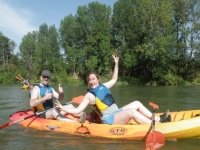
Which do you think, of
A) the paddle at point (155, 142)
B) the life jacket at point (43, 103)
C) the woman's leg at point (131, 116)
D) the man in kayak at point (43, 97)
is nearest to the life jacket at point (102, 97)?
the woman's leg at point (131, 116)

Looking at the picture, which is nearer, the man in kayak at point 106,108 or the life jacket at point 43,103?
the man in kayak at point 106,108

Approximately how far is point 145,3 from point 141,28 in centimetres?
A: 223

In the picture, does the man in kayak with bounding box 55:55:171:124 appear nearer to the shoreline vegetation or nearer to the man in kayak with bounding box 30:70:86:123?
the man in kayak with bounding box 30:70:86:123

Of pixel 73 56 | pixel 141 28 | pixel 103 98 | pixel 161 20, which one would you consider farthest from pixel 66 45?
pixel 103 98

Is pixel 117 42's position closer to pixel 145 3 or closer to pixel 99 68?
pixel 99 68

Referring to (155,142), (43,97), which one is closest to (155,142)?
(155,142)

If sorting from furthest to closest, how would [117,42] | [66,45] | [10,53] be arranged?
[10,53] → [66,45] → [117,42]

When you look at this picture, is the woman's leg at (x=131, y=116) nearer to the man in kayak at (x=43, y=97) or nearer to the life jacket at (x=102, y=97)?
the life jacket at (x=102, y=97)

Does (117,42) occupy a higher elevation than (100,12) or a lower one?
lower

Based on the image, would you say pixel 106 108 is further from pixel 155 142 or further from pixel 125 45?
pixel 125 45

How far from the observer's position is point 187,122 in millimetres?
4109

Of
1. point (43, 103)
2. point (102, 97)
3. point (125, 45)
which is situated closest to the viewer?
point (102, 97)

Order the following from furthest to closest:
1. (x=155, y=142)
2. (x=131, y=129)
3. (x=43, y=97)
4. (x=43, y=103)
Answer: (x=43, y=103) → (x=43, y=97) → (x=131, y=129) → (x=155, y=142)

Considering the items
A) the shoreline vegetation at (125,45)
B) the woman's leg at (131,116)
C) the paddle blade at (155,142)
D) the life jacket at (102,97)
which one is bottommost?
the paddle blade at (155,142)
